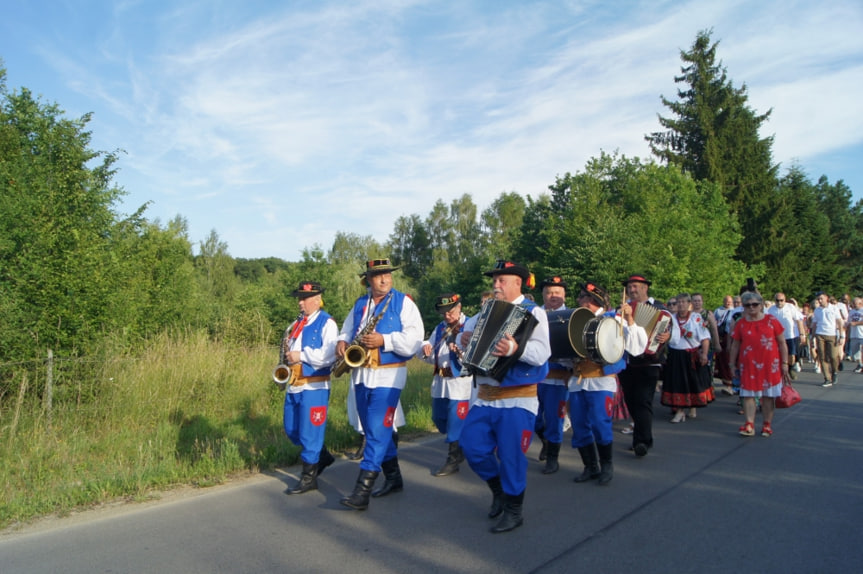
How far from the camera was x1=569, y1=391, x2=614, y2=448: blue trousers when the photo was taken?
617 centimetres

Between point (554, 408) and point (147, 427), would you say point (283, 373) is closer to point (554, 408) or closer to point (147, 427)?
point (554, 408)

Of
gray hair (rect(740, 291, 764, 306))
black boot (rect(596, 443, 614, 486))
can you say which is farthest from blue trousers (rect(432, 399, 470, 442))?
gray hair (rect(740, 291, 764, 306))

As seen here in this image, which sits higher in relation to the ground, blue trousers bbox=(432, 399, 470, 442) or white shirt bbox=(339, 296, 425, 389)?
white shirt bbox=(339, 296, 425, 389)

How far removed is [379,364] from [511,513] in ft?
5.70

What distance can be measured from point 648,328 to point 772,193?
3970cm

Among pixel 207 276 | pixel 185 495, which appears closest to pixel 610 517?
pixel 185 495

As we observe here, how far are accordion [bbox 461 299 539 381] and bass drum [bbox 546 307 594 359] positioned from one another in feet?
4.58

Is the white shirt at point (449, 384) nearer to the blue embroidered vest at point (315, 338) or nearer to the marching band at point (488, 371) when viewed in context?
the marching band at point (488, 371)

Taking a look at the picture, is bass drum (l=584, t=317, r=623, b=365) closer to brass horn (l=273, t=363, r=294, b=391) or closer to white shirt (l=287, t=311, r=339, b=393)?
white shirt (l=287, t=311, r=339, b=393)

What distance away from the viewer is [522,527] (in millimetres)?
4941

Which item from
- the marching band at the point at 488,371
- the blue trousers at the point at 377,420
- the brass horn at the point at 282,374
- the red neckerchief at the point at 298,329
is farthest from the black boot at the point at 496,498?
the red neckerchief at the point at 298,329

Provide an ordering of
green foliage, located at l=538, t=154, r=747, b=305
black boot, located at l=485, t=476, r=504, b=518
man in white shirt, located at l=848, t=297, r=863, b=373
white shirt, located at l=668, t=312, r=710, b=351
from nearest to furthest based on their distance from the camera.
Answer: black boot, located at l=485, t=476, r=504, b=518 < white shirt, located at l=668, t=312, r=710, b=351 < man in white shirt, located at l=848, t=297, r=863, b=373 < green foliage, located at l=538, t=154, r=747, b=305

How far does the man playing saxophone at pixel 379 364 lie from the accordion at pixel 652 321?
8.99 feet

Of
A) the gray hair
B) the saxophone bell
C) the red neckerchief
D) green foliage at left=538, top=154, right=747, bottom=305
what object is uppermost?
green foliage at left=538, top=154, right=747, bottom=305
